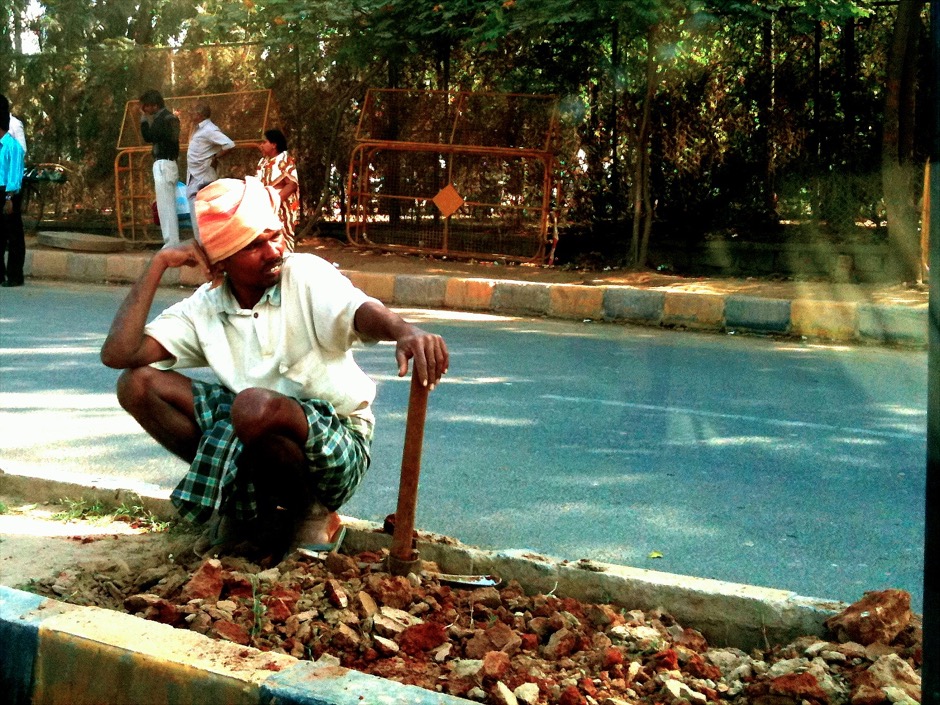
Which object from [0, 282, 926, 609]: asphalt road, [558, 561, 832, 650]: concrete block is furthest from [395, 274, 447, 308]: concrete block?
[558, 561, 832, 650]: concrete block

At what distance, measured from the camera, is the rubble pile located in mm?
2551

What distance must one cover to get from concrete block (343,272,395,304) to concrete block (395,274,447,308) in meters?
0.08

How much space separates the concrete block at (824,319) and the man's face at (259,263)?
23.4ft

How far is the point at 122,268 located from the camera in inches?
538

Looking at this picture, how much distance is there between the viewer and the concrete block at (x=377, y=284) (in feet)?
39.4

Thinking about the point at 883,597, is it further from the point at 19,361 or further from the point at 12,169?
the point at 12,169

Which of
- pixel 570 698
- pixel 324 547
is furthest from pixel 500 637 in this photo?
pixel 324 547

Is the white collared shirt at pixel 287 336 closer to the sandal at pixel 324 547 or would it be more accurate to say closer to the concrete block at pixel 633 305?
the sandal at pixel 324 547

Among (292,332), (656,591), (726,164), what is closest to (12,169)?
(726,164)

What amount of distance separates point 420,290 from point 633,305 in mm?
2387

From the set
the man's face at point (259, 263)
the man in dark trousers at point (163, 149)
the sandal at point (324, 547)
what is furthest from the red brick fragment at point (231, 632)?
the man in dark trousers at point (163, 149)

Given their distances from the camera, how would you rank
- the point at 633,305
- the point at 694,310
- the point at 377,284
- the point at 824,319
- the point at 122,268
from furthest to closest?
the point at 122,268 → the point at 377,284 → the point at 633,305 → the point at 694,310 → the point at 824,319

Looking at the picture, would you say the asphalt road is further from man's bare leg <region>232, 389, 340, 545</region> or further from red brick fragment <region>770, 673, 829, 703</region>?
red brick fragment <region>770, 673, 829, 703</region>

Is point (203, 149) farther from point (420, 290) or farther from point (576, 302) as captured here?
point (576, 302)
